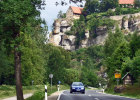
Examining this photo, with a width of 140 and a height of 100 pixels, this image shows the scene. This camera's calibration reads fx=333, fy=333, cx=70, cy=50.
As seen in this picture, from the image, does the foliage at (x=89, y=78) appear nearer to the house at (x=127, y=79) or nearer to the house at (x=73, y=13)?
the house at (x=127, y=79)

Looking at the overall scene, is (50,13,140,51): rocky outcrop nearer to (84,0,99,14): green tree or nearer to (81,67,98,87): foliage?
(84,0,99,14): green tree

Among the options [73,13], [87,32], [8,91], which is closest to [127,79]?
[8,91]

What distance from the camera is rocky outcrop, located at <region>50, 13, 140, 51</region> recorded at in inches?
6051

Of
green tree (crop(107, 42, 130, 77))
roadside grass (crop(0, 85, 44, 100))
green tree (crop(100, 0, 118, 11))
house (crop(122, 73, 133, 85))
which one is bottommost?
roadside grass (crop(0, 85, 44, 100))

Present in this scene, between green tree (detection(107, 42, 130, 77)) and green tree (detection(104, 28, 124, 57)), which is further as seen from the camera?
green tree (detection(104, 28, 124, 57))

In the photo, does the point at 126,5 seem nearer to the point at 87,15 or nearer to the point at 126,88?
the point at 87,15

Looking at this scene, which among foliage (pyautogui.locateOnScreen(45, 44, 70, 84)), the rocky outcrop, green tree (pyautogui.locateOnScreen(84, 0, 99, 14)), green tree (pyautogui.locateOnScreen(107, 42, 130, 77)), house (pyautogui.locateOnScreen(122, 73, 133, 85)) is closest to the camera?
house (pyautogui.locateOnScreen(122, 73, 133, 85))

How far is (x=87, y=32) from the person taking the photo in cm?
16525

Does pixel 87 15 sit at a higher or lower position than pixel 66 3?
higher

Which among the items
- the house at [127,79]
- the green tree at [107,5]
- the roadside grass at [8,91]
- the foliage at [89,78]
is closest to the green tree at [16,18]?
the roadside grass at [8,91]

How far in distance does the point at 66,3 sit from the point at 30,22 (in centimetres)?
266

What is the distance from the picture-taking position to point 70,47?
172 metres

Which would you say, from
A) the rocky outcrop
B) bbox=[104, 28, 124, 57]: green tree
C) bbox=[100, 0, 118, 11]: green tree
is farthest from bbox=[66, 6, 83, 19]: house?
bbox=[104, 28, 124, 57]: green tree

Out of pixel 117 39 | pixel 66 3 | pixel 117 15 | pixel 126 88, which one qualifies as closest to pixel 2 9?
pixel 66 3
